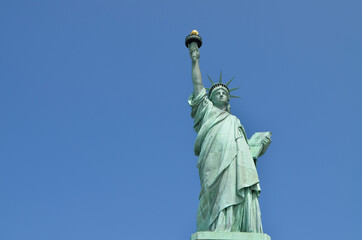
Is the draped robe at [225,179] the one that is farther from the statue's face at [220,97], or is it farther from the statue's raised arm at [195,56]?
the statue's raised arm at [195,56]

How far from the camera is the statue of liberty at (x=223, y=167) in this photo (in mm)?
13594

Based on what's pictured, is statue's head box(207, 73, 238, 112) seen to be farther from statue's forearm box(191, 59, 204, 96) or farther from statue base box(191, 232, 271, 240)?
statue base box(191, 232, 271, 240)

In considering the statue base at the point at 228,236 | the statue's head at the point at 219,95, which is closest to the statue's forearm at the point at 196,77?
the statue's head at the point at 219,95

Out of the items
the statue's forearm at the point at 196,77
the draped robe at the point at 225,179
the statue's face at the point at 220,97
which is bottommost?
the draped robe at the point at 225,179

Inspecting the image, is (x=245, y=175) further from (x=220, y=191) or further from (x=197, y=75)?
(x=197, y=75)

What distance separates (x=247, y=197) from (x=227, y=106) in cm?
350

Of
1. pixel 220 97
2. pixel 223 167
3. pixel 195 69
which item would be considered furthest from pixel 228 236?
pixel 195 69

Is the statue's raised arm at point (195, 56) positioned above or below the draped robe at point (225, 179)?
above

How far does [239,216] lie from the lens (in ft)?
44.7

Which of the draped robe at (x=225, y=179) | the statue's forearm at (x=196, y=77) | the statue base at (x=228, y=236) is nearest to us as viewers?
the statue base at (x=228, y=236)

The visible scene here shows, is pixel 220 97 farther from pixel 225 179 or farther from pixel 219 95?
pixel 225 179

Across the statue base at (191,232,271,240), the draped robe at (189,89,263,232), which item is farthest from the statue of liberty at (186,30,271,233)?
the statue base at (191,232,271,240)

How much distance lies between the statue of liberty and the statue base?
247 mm

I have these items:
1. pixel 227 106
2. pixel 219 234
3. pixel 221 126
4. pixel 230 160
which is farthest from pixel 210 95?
pixel 219 234
